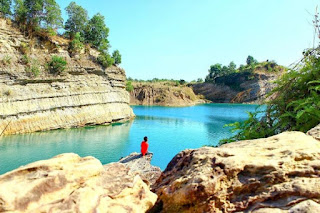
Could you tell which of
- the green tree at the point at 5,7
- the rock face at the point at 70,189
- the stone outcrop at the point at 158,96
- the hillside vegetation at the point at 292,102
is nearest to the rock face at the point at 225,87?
the stone outcrop at the point at 158,96

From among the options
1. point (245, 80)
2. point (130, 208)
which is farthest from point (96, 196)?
point (245, 80)

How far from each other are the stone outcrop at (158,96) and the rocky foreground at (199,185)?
67229mm

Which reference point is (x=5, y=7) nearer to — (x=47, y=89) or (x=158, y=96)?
(x=47, y=89)

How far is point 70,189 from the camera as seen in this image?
78.5 inches

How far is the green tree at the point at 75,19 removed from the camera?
32.1 meters

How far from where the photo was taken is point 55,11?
2822 cm

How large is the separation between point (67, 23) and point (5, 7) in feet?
26.8

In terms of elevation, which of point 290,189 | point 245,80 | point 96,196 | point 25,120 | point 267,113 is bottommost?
point 25,120

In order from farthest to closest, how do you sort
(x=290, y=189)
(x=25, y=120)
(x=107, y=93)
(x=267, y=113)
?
(x=107, y=93) → (x=25, y=120) → (x=267, y=113) → (x=290, y=189)

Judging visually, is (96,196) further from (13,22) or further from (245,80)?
(245,80)

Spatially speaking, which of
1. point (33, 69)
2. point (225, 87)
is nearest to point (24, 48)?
point (33, 69)

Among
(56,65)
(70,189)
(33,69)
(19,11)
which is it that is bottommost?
(70,189)

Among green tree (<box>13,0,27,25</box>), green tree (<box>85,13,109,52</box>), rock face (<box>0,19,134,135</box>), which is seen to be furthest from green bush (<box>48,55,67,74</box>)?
green tree (<box>85,13,109,52</box>)

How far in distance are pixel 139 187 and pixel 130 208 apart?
0.30m
